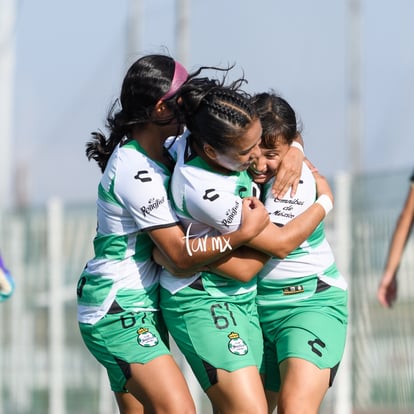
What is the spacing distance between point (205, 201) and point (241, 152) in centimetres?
26

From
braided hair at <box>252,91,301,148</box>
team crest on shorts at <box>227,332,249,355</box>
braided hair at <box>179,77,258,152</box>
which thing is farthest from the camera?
braided hair at <box>252,91,301,148</box>

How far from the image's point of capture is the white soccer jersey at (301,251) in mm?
5359

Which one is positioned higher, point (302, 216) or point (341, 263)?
point (302, 216)

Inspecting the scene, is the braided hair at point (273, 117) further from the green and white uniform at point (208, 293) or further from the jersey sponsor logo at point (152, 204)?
the jersey sponsor logo at point (152, 204)

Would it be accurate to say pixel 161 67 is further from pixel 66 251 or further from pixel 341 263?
pixel 66 251

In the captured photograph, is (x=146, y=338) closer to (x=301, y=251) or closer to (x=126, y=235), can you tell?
(x=126, y=235)

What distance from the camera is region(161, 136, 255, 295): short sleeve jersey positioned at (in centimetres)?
506

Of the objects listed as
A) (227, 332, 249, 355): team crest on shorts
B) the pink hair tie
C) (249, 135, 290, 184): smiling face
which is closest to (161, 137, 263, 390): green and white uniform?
(227, 332, 249, 355): team crest on shorts

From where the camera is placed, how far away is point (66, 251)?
12344 mm

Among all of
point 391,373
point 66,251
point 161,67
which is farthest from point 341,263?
point 161,67

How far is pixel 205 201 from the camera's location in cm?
505

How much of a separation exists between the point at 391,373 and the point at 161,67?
4.72m

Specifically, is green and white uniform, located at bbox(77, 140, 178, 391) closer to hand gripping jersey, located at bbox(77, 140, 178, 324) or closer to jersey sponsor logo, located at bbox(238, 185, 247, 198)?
hand gripping jersey, located at bbox(77, 140, 178, 324)

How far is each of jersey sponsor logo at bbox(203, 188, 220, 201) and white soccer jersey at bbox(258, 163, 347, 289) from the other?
0.39m
